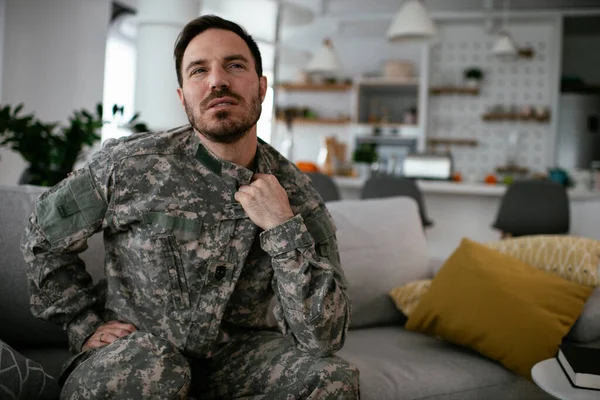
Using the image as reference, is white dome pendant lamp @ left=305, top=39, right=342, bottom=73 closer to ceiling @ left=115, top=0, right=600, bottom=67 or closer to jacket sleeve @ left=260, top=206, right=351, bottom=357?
ceiling @ left=115, top=0, right=600, bottom=67

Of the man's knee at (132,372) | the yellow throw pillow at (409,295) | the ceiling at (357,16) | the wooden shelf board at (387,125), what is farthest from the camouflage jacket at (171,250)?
the wooden shelf board at (387,125)

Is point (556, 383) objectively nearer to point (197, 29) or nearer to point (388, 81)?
point (197, 29)

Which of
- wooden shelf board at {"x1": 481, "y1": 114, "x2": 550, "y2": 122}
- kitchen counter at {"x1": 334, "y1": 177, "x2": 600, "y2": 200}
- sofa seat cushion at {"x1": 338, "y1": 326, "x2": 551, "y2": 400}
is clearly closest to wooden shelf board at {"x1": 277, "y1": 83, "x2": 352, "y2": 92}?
wooden shelf board at {"x1": 481, "y1": 114, "x2": 550, "y2": 122}

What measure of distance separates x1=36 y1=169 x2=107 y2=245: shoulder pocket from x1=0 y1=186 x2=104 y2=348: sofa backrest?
0.35 meters

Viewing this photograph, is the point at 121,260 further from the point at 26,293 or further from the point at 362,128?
the point at 362,128

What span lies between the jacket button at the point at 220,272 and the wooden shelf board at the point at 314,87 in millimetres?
7224

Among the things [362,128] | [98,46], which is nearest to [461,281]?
[98,46]

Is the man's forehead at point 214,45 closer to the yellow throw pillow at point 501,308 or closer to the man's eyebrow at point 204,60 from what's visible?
the man's eyebrow at point 204,60

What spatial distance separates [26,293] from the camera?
1.60 meters

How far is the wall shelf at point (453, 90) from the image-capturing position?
7.74 metres

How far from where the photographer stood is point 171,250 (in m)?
1.34

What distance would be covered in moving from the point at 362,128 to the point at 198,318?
7.16 meters

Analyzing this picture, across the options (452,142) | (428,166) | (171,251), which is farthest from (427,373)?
(452,142)

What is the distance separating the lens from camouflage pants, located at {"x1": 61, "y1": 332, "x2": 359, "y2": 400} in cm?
116
